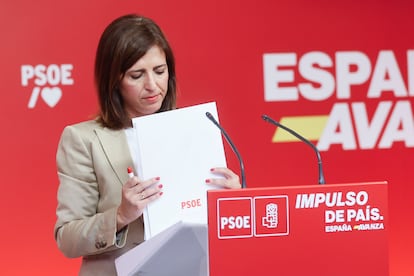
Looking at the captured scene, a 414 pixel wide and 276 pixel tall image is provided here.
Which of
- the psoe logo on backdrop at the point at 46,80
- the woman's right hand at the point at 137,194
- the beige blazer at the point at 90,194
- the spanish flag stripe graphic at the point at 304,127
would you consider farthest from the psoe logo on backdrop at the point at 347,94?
the woman's right hand at the point at 137,194

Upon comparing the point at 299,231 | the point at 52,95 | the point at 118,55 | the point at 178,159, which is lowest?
the point at 299,231

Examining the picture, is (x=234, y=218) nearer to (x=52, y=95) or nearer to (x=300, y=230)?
(x=300, y=230)

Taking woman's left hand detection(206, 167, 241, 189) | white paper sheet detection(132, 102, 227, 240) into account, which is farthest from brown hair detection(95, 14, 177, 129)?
woman's left hand detection(206, 167, 241, 189)

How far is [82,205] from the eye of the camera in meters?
2.10

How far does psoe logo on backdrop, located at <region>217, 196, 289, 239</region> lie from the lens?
1674 millimetres

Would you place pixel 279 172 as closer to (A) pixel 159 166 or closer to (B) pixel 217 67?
(B) pixel 217 67

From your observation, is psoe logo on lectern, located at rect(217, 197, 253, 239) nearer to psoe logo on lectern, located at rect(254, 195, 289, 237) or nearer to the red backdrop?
psoe logo on lectern, located at rect(254, 195, 289, 237)

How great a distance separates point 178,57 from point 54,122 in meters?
0.57

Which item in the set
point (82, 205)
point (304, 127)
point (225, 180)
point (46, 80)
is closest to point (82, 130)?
point (82, 205)

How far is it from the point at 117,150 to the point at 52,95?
143cm

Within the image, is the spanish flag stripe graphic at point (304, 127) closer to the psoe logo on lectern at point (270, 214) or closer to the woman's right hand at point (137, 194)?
the woman's right hand at point (137, 194)

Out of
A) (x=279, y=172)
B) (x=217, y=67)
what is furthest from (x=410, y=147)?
(x=217, y=67)

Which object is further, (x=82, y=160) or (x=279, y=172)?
(x=279, y=172)

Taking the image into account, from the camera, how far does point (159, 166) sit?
6.49 feet
